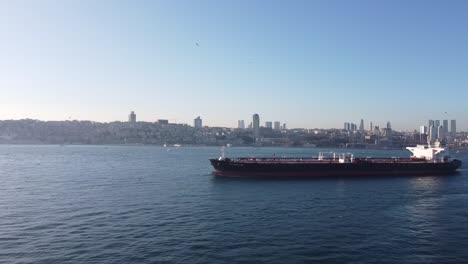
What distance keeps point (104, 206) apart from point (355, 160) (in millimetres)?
43724

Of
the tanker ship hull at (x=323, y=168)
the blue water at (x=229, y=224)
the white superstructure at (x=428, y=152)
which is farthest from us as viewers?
the white superstructure at (x=428, y=152)

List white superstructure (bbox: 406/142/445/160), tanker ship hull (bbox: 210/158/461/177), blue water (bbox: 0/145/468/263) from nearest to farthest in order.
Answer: blue water (bbox: 0/145/468/263)
tanker ship hull (bbox: 210/158/461/177)
white superstructure (bbox: 406/142/445/160)

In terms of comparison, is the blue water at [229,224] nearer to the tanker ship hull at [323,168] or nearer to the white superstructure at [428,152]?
the tanker ship hull at [323,168]

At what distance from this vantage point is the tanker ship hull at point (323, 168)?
186ft

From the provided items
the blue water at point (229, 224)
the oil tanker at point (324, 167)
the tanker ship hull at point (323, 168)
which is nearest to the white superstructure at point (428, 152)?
the oil tanker at point (324, 167)

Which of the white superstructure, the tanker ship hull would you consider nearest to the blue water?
the tanker ship hull

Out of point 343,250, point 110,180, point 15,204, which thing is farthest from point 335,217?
point 110,180

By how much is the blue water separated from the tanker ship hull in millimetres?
9073

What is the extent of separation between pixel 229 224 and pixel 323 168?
35397mm

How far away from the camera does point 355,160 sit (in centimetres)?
6462

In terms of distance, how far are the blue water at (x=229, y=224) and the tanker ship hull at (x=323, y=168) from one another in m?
9.07

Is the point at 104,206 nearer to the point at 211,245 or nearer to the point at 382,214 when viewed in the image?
the point at 211,245

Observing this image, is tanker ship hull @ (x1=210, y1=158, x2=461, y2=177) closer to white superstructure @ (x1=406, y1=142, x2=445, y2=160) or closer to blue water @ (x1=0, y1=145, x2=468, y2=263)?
white superstructure @ (x1=406, y1=142, x2=445, y2=160)

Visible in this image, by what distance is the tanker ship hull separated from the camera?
56.8m
